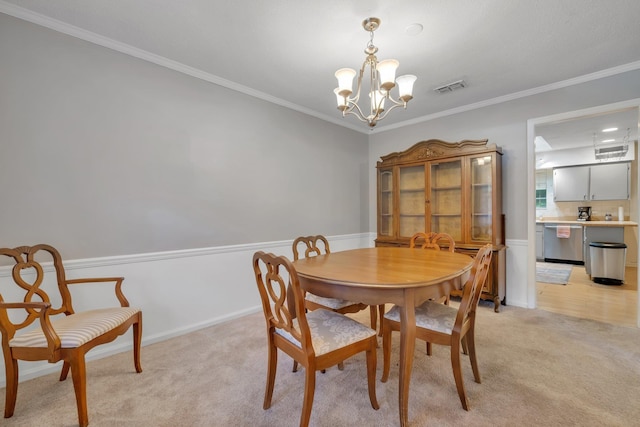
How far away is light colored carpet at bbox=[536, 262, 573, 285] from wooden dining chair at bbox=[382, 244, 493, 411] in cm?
370

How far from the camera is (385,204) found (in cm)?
411

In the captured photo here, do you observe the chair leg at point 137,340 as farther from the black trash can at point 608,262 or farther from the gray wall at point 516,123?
the black trash can at point 608,262

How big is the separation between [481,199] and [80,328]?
12.4 ft

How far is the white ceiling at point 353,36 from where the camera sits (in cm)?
184

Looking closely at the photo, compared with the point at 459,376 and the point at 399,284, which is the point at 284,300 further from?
the point at 459,376

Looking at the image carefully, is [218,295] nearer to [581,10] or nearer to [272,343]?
[272,343]

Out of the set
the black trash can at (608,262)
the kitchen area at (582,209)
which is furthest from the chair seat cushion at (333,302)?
the kitchen area at (582,209)

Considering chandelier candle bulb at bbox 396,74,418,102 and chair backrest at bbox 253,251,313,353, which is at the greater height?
chandelier candle bulb at bbox 396,74,418,102

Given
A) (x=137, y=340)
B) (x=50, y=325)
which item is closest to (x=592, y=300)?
(x=137, y=340)

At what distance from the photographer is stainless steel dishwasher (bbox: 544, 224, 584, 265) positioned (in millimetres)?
5527

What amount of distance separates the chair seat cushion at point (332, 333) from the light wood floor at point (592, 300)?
2.86 m

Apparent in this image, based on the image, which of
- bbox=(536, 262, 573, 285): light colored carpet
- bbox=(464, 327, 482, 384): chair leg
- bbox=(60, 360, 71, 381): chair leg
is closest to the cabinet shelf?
bbox=(464, 327, 482, 384): chair leg

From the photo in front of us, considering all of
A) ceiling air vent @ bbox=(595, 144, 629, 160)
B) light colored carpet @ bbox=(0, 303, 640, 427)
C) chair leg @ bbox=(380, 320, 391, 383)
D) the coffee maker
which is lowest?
light colored carpet @ bbox=(0, 303, 640, 427)

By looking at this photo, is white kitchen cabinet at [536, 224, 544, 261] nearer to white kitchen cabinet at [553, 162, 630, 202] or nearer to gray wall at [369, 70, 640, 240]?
white kitchen cabinet at [553, 162, 630, 202]
